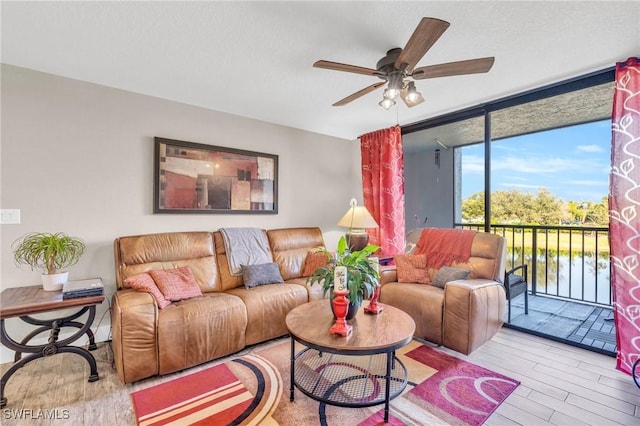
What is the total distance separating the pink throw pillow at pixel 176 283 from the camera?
7.89 ft

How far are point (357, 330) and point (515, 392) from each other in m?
1.17

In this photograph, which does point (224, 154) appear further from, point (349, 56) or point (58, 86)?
point (349, 56)

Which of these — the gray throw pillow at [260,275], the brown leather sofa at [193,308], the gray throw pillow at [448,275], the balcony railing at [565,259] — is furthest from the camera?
the balcony railing at [565,259]

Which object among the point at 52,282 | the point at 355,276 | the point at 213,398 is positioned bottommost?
the point at 213,398

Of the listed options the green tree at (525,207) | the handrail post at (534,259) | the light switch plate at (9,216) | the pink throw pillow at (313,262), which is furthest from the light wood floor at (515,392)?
the green tree at (525,207)

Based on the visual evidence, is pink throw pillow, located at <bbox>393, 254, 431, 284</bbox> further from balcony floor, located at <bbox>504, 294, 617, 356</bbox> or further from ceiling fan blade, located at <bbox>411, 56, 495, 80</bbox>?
ceiling fan blade, located at <bbox>411, 56, 495, 80</bbox>

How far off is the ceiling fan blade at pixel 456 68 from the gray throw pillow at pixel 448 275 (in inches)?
69.9

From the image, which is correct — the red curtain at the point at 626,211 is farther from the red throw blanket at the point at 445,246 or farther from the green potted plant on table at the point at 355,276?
the green potted plant on table at the point at 355,276

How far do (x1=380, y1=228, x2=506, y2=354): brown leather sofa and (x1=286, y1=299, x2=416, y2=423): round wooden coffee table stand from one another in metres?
0.51

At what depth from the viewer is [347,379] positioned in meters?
2.06

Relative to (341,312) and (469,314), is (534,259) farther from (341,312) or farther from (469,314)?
(341,312)

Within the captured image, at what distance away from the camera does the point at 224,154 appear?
3.38 m

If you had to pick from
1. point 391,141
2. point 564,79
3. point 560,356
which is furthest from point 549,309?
point 391,141

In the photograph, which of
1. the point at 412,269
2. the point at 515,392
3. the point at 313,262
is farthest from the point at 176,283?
the point at 515,392
